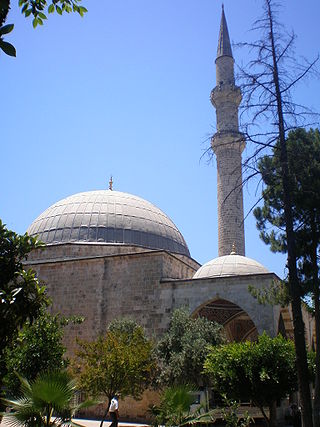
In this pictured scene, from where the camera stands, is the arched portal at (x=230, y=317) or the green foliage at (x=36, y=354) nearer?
the green foliage at (x=36, y=354)

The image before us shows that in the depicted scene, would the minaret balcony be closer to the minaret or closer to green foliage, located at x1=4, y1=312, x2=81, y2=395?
the minaret

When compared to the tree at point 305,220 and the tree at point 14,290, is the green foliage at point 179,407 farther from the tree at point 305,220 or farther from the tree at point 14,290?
the tree at point 305,220

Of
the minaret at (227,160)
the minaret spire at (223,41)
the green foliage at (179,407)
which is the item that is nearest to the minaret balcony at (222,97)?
the minaret at (227,160)

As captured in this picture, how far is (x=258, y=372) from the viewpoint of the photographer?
8.55 m

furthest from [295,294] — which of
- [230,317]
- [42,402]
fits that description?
[230,317]

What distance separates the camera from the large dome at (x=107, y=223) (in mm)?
18797

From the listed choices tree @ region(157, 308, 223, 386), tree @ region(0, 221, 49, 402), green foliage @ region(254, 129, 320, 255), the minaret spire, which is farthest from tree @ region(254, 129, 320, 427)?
the minaret spire

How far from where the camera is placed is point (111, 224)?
1908 centimetres

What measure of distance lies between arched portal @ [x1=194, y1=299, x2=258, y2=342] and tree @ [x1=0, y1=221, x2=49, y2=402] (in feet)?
32.6

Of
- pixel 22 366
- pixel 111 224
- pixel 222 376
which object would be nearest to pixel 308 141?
pixel 222 376

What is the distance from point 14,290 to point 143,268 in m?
10.6

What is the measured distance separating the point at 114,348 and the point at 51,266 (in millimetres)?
7332

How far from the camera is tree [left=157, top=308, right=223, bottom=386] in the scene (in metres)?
11.7

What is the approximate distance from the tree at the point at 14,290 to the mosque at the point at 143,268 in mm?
5703
